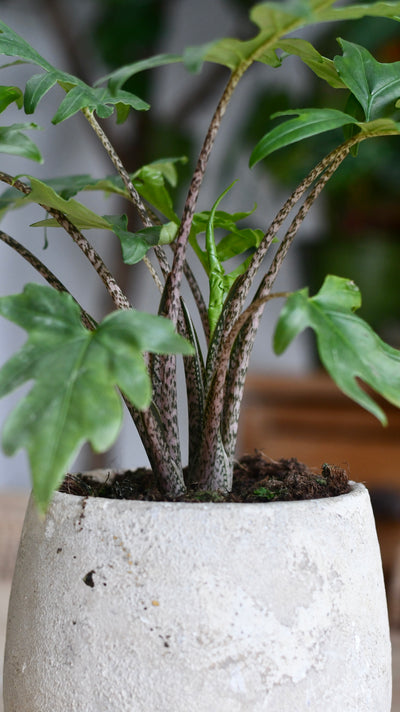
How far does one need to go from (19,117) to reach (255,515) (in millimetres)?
2062

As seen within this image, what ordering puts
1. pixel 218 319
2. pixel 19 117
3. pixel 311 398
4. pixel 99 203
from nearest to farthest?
pixel 218 319 < pixel 311 398 < pixel 19 117 < pixel 99 203

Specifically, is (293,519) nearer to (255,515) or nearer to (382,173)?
(255,515)

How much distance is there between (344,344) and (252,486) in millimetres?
164

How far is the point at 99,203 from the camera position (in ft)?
8.71

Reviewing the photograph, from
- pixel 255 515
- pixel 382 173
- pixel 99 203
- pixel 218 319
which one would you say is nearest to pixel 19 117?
pixel 99 203

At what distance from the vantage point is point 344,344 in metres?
0.42

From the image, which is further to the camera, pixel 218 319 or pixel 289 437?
pixel 289 437

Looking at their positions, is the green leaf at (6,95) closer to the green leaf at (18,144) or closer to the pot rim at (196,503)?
the green leaf at (18,144)

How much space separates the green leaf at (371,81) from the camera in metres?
0.53

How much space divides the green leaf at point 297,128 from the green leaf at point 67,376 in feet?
0.40

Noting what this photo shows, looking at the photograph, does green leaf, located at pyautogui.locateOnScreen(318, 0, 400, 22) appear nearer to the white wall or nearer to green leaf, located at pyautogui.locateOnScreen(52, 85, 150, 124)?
→ green leaf, located at pyautogui.locateOnScreen(52, 85, 150, 124)

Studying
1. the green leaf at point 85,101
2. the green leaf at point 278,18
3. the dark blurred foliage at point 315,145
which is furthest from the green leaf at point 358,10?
the dark blurred foliage at point 315,145

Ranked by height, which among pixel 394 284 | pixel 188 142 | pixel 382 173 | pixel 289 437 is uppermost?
pixel 188 142

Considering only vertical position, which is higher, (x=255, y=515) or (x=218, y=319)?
(x=218, y=319)
